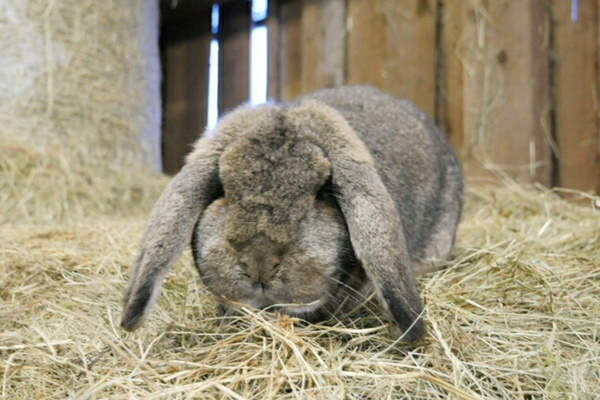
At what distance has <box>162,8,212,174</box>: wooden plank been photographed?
680 cm

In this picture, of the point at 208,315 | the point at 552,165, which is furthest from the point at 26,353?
the point at 552,165

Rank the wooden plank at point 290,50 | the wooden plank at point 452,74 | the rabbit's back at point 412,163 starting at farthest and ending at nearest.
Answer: the wooden plank at point 290,50, the wooden plank at point 452,74, the rabbit's back at point 412,163

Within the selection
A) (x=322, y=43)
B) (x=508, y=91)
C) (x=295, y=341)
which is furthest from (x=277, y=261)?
(x=322, y=43)

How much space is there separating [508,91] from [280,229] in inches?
138

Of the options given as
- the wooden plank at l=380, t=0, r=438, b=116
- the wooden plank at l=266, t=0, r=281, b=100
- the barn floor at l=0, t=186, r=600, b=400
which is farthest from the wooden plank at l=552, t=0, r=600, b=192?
the wooden plank at l=266, t=0, r=281, b=100

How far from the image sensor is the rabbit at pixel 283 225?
2014 millimetres

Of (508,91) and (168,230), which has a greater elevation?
(508,91)

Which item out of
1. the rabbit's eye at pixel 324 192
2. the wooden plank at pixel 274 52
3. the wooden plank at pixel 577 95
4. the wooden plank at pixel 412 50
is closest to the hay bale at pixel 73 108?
the wooden plank at pixel 274 52

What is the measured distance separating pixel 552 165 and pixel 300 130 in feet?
10.7

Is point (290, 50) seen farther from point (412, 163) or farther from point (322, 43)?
point (412, 163)

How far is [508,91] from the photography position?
5000 millimetres

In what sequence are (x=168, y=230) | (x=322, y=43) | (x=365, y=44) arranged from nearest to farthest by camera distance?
(x=168, y=230), (x=365, y=44), (x=322, y=43)

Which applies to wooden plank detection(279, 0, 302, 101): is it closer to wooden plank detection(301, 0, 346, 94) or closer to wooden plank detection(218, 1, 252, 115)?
wooden plank detection(301, 0, 346, 94)

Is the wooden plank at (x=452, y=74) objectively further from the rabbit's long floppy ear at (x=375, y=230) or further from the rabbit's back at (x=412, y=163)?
the rabbit's long floppy ear at (x=375, y=230)
